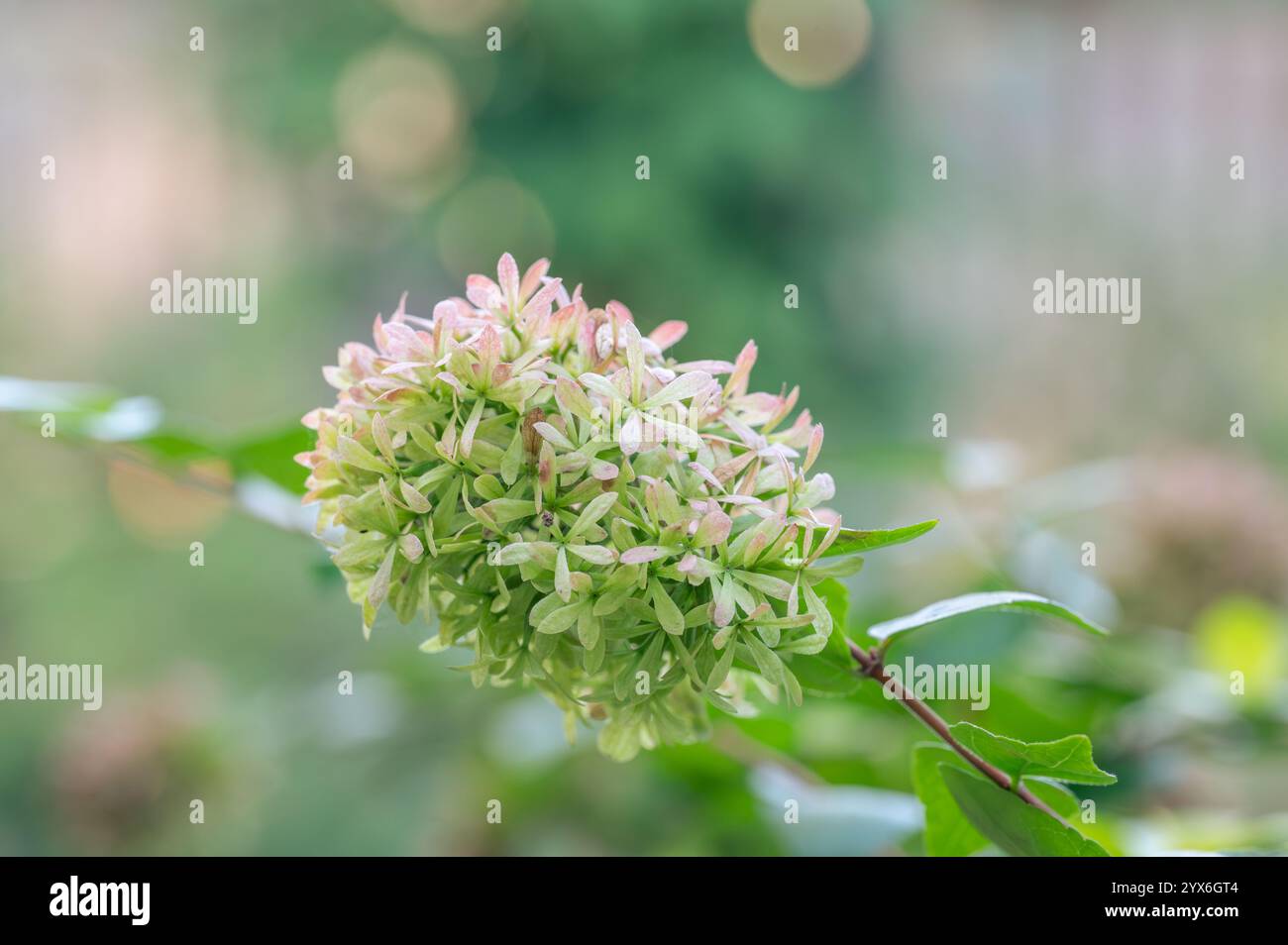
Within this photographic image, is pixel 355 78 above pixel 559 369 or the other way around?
above

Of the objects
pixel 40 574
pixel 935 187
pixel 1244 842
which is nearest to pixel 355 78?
pixel 40 574

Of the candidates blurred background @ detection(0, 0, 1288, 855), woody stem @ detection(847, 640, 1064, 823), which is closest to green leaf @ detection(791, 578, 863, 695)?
woody stem @ detection(847, 640, 1064, 823)

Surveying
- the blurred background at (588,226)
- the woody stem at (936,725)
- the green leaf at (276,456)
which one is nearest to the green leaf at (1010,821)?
the woody stem at (936,725)

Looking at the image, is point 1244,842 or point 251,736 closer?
point 1244,842

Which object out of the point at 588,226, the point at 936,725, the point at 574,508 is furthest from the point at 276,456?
the point at 588,226

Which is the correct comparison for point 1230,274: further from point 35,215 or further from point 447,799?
point 35,215

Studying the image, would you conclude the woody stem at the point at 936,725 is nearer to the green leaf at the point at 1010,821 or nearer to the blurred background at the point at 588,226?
the green leaf at the point at 1010,821
